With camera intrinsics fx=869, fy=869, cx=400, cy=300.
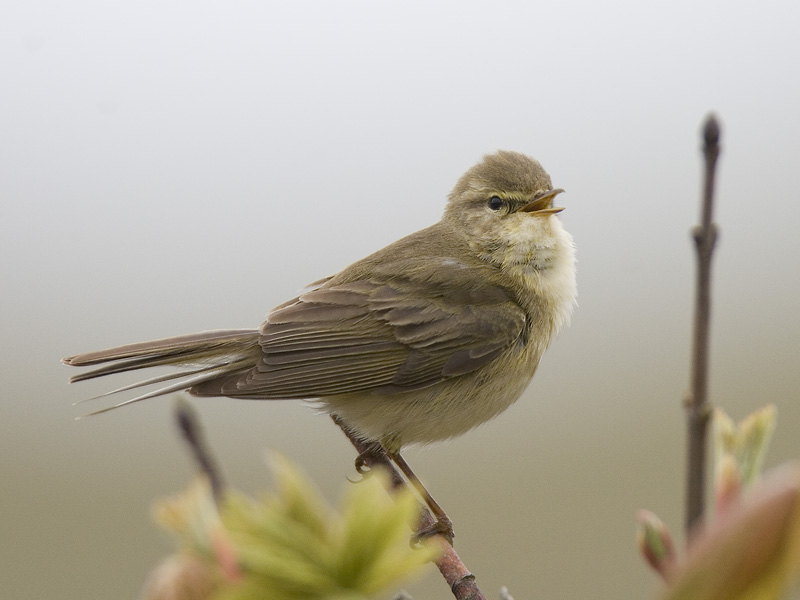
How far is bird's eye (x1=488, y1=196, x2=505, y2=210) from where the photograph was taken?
4074mm

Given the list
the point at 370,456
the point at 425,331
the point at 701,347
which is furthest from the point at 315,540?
the point at 425,331

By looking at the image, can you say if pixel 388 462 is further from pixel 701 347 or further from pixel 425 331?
pixel 701 347

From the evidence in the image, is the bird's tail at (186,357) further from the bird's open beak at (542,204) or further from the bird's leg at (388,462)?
the bird's open beak at (542,204)

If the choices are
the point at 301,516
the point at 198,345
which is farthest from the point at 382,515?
the point at 198,345

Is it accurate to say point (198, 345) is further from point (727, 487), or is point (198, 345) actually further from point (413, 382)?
point (727, 487)

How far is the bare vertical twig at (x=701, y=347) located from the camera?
0.52 m

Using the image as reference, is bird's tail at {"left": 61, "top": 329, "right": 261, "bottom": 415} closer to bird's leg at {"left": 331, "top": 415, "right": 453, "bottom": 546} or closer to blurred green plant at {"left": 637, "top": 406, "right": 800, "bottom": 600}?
bird's leg at {"left": 331, "top": 415, "right": 453, "bottom": 546}

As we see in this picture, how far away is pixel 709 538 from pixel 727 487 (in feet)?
0.34

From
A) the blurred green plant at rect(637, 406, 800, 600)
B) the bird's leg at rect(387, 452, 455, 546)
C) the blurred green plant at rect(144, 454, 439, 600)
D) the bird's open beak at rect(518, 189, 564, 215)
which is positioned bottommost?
the bird's leg at rect(387, 452, 455, 546)

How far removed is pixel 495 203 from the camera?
4.09m

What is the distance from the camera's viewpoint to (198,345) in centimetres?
335

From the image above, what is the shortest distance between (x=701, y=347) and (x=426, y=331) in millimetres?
3143

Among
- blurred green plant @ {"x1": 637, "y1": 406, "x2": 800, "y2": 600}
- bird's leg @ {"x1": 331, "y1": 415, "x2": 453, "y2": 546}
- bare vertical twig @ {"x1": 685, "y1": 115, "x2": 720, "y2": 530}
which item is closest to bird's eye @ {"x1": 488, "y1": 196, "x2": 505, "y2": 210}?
bird's leg @ {"x1": 331, "y1": 415, "x2": 453, "y2": 546}

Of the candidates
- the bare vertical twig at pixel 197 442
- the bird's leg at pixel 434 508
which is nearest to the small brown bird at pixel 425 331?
the bird's leg at pixel 434 508
